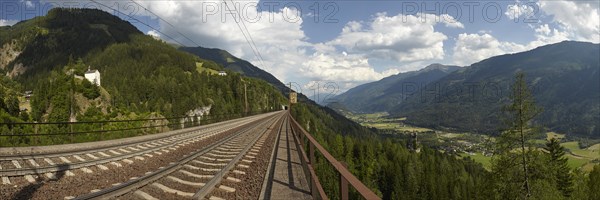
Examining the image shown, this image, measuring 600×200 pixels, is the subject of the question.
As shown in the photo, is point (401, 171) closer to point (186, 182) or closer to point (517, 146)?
point (517, 146)

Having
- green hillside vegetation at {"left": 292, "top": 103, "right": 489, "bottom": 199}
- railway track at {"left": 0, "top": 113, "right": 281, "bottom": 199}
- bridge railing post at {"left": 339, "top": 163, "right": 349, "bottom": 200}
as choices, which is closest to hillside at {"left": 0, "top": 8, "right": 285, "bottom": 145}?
green hillside vegetation at {"left": 292, "top": 103, "right": 489, "bottom": 199}

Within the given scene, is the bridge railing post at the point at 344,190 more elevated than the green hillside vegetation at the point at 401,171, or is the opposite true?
the bridge railing post at the point at 344,190

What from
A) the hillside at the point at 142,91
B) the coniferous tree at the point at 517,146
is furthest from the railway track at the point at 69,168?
the hillside at the point at 142,91

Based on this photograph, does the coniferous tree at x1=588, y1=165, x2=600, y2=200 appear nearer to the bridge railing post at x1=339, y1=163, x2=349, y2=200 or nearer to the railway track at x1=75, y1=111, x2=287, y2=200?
the railway track at x1=75, y1=111, x2=287, y2=200

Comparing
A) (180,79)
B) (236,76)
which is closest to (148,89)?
(180,79)

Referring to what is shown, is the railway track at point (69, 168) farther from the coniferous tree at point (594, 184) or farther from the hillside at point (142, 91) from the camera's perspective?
the hillside at point (142, 91)

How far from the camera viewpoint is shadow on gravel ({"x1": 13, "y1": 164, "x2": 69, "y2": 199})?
7.02 metres

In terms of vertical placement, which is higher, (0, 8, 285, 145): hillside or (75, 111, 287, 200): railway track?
(0, 8, 285, 145): hillside

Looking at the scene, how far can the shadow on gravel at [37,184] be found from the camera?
23.0ft

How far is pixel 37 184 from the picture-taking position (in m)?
8.05

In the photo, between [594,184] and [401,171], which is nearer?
[594,184]

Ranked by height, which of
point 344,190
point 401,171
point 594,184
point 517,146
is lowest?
point 401,171

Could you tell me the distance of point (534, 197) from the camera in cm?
2369

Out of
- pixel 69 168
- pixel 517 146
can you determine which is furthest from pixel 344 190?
pixel 517 146
